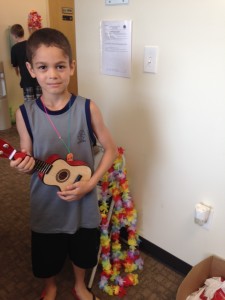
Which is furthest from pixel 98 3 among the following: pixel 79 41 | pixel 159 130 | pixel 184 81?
pixel 159 130

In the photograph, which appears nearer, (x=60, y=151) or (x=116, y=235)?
(x=60, y=151)

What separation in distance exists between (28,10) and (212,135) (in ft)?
13.0

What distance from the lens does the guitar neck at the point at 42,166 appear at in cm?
107

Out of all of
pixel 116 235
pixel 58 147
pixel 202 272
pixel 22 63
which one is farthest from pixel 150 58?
pixel 22 63

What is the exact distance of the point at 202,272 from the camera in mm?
1491

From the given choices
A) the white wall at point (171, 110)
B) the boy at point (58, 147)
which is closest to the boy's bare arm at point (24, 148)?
the boy at point (58, 147)

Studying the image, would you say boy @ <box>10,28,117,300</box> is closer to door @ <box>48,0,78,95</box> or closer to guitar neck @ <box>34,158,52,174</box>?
guitar neck @ <box>34,158,52,174</box>

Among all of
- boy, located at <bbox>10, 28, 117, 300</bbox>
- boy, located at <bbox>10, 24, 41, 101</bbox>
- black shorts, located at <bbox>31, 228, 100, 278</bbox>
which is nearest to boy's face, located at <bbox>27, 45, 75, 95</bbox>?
boy, located at <bbox>10, 28, 117, 300</bbox>

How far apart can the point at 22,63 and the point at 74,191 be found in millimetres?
3081

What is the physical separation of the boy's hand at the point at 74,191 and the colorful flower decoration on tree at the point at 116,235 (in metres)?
0.40

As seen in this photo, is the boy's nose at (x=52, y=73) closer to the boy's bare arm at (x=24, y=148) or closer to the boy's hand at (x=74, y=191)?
the boy's bare arm at (x=24, y=148)

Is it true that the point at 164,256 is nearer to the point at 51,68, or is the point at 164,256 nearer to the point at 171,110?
the point at 171,110

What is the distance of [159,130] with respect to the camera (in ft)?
4.99

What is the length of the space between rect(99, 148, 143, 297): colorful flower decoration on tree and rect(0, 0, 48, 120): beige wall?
3.35 m
